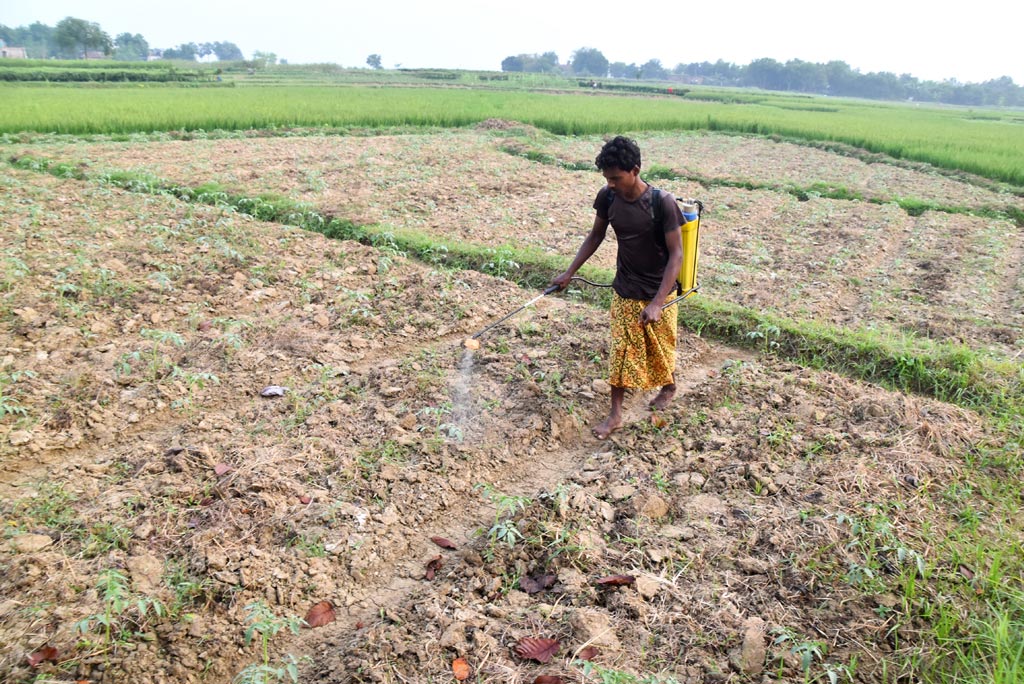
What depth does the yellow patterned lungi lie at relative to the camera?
4.10 metres

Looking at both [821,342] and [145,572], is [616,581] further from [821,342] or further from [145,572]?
[821,342]

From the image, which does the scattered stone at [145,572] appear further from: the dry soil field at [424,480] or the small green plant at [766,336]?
the small green plant at [766,336]

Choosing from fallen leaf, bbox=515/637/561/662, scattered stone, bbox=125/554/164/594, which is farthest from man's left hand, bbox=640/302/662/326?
scattered stone, bbox=125/554/164/594

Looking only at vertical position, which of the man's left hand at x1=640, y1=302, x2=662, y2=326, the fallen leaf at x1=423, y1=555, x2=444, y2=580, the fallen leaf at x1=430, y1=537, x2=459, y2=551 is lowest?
the fallen leaf at x1=423, y1=555, x2=444, y2=580

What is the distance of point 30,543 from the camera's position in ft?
9.77

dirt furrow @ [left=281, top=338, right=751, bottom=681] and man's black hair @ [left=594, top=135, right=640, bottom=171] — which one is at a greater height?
man's black hair @ [left=594, top=135, right=640, bottom=171]

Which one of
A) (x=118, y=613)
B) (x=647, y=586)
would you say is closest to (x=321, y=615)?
(x=118, y=613)

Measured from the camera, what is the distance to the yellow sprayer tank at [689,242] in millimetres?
3928

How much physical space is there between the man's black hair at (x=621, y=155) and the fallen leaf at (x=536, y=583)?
2.06 meters

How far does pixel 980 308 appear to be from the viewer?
654cm

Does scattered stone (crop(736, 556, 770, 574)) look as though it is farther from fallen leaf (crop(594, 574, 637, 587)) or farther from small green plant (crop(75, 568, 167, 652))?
small green plant (crop(75, 568, 167, 652))

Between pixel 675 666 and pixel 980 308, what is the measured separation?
5824 mm

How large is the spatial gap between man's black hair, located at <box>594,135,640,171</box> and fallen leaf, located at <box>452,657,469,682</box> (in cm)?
244

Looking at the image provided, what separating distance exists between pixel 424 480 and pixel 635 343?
4.92ft
